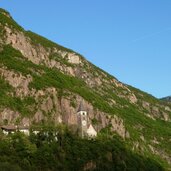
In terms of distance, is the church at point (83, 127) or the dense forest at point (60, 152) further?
the church at point (83, 127)

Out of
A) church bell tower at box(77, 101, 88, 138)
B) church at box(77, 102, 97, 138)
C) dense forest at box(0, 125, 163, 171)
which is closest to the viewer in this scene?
dense forest at box(0, 125, 163, 171)

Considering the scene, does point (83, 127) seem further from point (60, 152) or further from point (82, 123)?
point (60, 152)

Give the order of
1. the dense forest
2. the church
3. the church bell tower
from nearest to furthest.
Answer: the dense forest < the church bell tower < the church

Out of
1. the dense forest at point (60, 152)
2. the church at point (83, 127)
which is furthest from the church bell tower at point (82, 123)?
the dense forest at point (60, 152)

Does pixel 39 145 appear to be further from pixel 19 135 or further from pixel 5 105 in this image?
pixel 5 105

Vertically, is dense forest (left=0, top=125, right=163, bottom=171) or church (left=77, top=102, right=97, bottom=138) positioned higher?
church (left=77, top=102, right=97, bottom=138)

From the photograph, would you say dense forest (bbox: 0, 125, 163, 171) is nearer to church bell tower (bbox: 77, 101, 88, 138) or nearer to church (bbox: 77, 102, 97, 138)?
church (bbox: 77, 102, 97, 138)

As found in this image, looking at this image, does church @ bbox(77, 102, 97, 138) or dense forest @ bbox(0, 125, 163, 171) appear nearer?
dense forest @ bbox(0, 125, 163, 171)

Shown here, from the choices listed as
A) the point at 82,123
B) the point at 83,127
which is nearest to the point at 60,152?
the point at 83,127

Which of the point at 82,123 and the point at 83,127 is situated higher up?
the point at 82,123

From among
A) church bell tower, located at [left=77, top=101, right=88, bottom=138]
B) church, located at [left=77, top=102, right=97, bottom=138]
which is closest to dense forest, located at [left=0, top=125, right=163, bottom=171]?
church, located at [left=77, top=102, right=97, bottom=138]

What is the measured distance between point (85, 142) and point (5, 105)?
138ft

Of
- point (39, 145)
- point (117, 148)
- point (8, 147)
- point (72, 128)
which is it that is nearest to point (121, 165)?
point (117, 148)

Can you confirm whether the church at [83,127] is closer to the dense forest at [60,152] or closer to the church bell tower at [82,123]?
the church bell tower at [82,123]
